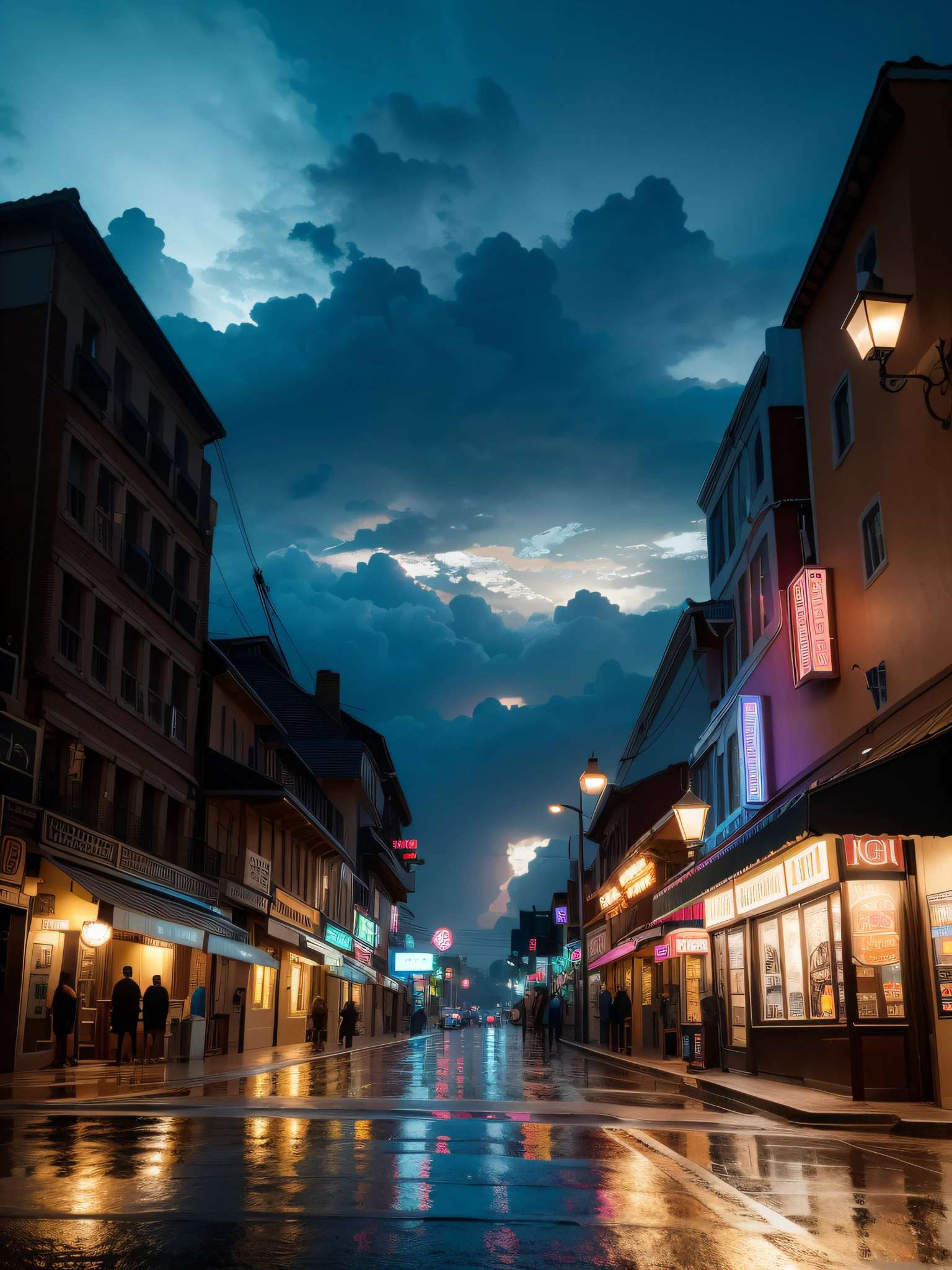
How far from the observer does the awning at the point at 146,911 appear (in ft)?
70.7

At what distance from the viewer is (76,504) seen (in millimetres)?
25141

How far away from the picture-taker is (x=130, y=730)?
27734mm

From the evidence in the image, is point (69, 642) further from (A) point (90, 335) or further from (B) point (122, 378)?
(B) point (122, 378)

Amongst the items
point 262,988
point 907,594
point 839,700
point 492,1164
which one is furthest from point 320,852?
point 492,1164

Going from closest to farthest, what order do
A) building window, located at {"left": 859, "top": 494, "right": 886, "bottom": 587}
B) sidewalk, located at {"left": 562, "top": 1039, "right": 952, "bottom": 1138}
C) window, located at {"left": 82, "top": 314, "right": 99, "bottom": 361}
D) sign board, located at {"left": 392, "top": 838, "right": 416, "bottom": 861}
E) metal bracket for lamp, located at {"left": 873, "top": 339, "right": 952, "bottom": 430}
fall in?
sidewalk, located at {"left": 562, "top": 1039, "right": 952, "bottom": 1138}
metal bracket for lamp, located at {"left": 873, "top": 339, "right": 952, "bottom": 430}
building window, located at {"left": 859, "top": 494, "right": 886, "bottom": 587}
window, located at {"left": 82, "top": 314, "right": 99, "bottom": 361}
sign board, located at {"left": 392, "top": 838, "right": 416, "bottom": 861}

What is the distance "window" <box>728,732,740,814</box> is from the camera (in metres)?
29.0

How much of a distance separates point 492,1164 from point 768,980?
1438 cm

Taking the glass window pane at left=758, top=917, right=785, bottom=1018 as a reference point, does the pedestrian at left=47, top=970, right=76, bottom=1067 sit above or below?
below

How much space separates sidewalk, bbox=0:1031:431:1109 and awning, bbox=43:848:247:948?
251cm

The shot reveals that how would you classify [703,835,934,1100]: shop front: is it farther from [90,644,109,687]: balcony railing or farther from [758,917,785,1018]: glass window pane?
[90,644,109,687]: balcony railing

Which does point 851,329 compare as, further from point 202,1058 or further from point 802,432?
point 202,1058

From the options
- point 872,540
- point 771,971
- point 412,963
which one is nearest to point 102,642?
point 771,971

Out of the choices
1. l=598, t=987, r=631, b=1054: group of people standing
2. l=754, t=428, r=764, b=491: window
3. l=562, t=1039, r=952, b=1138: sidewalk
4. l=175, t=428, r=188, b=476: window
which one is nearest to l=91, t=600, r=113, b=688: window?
l=175, t=428, r=188, b=476: window

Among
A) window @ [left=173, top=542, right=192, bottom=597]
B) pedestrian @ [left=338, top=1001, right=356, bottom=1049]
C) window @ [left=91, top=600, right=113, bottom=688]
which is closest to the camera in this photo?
window @ [left=91, top=600, right=113, bottom=688]
